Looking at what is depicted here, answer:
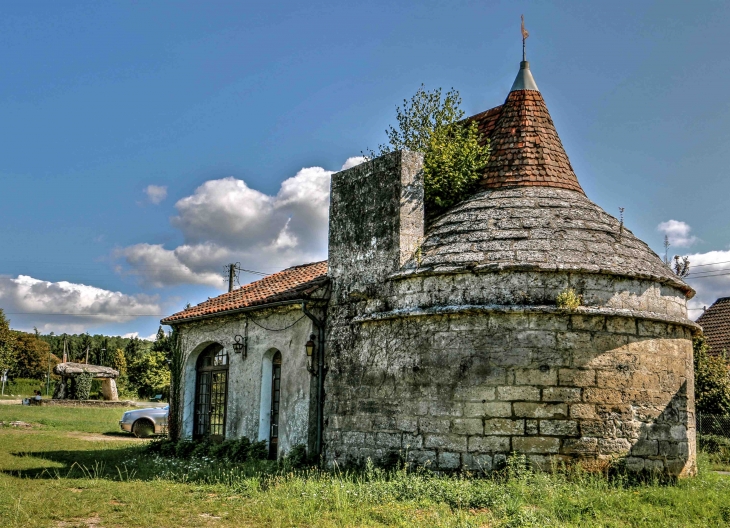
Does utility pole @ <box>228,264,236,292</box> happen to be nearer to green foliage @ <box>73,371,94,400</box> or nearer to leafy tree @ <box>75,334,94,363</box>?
green foliage @ <box>73,371,94,400</box>

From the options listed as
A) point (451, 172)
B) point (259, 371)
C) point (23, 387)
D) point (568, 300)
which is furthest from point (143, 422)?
point (23, 387)

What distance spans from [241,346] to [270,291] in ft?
4.74

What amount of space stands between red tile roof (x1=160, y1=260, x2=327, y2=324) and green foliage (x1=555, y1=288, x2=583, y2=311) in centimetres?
477

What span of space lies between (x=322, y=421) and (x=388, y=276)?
3269 mm

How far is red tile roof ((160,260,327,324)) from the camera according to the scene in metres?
13.6

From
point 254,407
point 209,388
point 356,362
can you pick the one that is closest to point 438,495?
point 356,362

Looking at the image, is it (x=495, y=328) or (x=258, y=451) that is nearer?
(x=495, y=328)

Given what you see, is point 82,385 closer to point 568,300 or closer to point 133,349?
point 133,349

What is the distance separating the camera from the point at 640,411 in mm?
10164

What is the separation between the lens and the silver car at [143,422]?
75.9 ft

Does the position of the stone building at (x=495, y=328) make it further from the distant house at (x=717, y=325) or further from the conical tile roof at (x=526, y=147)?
the distant house at (x=717, y=325)

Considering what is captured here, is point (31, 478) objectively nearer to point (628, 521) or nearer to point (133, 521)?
point (133, 521)

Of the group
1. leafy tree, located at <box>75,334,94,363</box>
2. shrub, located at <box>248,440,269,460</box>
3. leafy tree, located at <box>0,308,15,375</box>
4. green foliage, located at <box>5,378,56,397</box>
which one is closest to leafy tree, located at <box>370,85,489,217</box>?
shrub, located at <box>248,440,269,460</box>

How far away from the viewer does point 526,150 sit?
1264 centimetres
